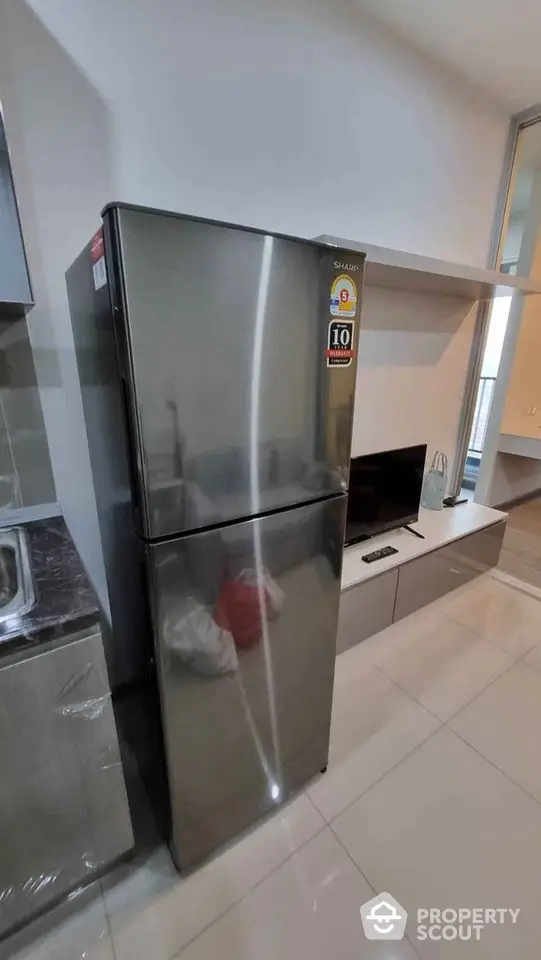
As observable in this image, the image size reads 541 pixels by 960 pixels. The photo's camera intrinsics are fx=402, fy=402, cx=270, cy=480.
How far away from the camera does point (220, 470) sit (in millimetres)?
885

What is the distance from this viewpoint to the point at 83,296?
3.29 ft

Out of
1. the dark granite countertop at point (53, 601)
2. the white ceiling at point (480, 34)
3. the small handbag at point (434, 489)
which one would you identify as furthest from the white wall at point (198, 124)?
the small handbag at point (434, 489)

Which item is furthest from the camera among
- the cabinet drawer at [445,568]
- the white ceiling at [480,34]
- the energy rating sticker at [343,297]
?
the cabinet drawer at [445,568]

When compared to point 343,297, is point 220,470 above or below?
below

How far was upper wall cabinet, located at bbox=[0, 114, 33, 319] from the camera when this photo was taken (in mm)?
905

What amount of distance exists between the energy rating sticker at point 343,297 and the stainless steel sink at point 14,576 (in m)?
0.98

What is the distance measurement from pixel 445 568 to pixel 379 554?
0.55 m

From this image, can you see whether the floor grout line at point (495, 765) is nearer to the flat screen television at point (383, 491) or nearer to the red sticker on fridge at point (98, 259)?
the flat screen television at point (383, 491)

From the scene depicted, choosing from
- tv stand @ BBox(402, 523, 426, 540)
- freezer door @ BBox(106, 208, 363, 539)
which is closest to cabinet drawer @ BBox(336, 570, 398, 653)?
tv stand @ BBox(402, 523, 426, 540)

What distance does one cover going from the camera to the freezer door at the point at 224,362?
737 mm

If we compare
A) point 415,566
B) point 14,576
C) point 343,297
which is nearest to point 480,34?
point 343,297

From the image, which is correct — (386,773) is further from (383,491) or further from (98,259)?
(98,259)

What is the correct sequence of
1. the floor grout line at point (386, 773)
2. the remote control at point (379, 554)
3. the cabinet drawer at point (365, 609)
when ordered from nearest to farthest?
the floor grout line at point (386, 773), the cabinet drawer at point (365, 609), the remote control at point (379, 554)

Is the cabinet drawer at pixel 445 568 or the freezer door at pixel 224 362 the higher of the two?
the freezer door at pixel 224 362
